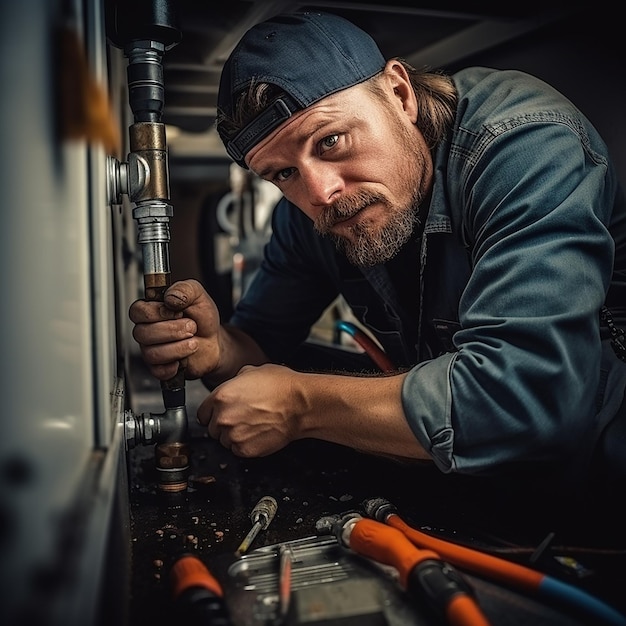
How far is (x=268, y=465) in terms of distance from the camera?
110 cm

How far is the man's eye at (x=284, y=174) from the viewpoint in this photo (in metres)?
1.14

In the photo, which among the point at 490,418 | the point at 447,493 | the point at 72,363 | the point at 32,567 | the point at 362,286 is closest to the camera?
the point at 32,567

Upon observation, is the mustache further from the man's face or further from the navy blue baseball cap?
the navy blue baseball cap

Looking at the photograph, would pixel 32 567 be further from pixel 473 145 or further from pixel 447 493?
pixel 473 145

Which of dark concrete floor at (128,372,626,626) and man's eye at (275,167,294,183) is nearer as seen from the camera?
dark concrete floor at (128,372,626,626)

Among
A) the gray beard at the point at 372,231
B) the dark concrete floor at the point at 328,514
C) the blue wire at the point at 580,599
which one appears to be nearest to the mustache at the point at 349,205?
the gray beard at the point at 372,231

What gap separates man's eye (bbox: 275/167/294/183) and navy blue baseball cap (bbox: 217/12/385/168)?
2.7 inches

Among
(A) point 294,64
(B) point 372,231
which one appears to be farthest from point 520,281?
(A) point 294,64

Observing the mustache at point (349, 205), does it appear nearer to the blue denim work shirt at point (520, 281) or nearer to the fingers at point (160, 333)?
the blue denim work shirt at point (520, 281)

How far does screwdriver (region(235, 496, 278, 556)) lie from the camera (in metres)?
0.78

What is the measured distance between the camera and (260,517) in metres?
0.84

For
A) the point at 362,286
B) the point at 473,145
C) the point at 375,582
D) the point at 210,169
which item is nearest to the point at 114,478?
the point at 375,582

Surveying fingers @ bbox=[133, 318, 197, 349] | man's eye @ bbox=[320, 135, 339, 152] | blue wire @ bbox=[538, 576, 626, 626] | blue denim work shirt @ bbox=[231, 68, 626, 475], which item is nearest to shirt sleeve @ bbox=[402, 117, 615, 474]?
blue denim work shirt @ bbox=[231, 68, 626, 475]

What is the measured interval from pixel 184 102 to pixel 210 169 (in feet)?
3.30
